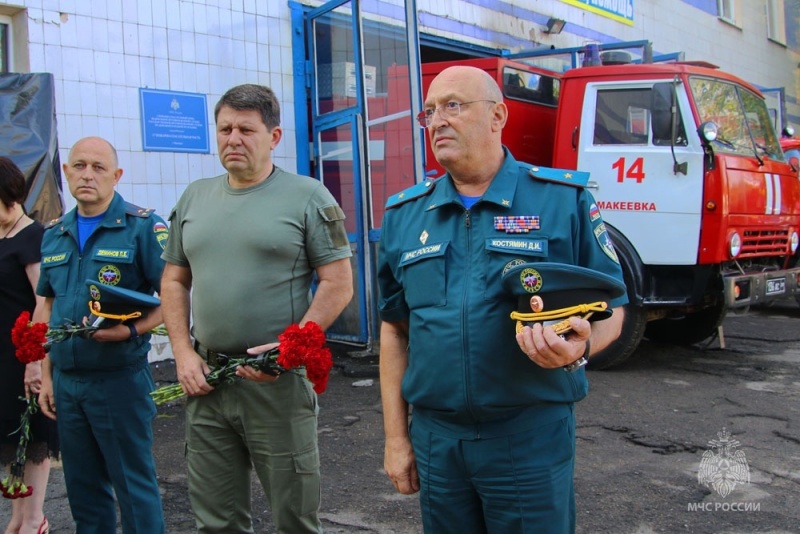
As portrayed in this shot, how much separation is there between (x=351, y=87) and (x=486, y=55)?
10.9ft

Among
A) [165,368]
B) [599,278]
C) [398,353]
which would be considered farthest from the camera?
[165,368]

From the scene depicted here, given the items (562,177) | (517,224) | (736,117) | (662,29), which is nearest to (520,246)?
(517,224)

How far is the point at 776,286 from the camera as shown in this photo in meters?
6.82

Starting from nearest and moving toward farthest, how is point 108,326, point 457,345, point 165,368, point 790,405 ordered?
point 457,345, point 108,326, point 790,405, point 165,368

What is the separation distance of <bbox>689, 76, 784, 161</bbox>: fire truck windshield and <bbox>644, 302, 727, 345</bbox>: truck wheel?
57.0 inches

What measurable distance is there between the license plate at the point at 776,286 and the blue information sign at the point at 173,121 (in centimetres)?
504

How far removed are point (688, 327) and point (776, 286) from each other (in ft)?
4.06

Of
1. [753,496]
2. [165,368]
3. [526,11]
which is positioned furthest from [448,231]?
[526,11]

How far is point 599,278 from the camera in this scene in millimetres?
1821

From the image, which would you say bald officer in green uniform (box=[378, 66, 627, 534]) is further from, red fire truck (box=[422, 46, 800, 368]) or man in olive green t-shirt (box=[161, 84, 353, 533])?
red fire truck (box=[422, 46, 800, 368])

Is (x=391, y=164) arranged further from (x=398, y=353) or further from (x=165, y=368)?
(x=398, y=353)

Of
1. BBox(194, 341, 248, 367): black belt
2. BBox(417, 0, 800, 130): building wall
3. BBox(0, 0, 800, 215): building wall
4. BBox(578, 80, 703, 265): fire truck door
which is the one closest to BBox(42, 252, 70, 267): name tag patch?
BBox(194, 341, 248, 367): black belt

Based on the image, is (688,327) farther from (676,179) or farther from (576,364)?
(576,364)

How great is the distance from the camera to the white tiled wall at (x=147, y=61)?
6215 millimetres
